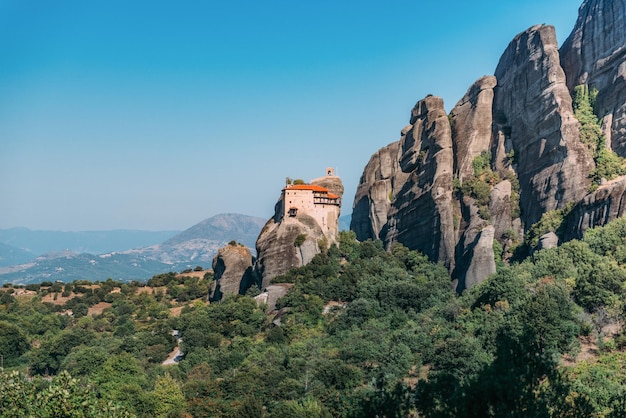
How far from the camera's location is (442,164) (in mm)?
65125

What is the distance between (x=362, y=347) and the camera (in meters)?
42.3

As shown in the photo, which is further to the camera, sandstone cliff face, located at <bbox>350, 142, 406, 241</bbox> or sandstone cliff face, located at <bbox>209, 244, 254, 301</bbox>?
sandstone cliff face, located at <bbox>350, 142, 406, 241</bbox>

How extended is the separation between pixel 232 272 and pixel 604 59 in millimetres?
42268

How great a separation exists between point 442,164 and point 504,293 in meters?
22.7

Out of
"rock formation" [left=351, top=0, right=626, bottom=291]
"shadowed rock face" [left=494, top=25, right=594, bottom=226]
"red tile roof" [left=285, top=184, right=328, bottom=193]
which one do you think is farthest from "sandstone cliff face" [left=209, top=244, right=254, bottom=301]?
"shadowed rock face" [left=494, top=25, right=594, bottom=226]

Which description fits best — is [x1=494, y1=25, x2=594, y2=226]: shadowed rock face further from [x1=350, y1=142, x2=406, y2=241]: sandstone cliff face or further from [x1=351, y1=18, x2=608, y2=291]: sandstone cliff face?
[x1=350, y1=142, x2=406, y2=241]: sandstone cliff face

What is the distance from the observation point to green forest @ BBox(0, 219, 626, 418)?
2253 centimetres

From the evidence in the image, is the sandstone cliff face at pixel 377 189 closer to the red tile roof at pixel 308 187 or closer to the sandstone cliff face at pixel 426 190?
the sandstone cliff face at pixel 426 190

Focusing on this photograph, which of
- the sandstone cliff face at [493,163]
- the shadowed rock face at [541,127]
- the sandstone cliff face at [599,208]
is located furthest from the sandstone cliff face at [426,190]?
the sandstone cliff face at [599,208]

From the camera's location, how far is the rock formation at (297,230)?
215ft

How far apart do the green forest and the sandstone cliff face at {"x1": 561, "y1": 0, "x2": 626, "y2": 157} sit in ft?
46.2

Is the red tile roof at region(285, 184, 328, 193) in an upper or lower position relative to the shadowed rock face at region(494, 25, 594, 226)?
lower

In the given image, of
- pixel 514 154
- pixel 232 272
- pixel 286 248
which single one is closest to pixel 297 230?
pixel 286 248

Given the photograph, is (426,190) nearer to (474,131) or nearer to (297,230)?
(474,131)
